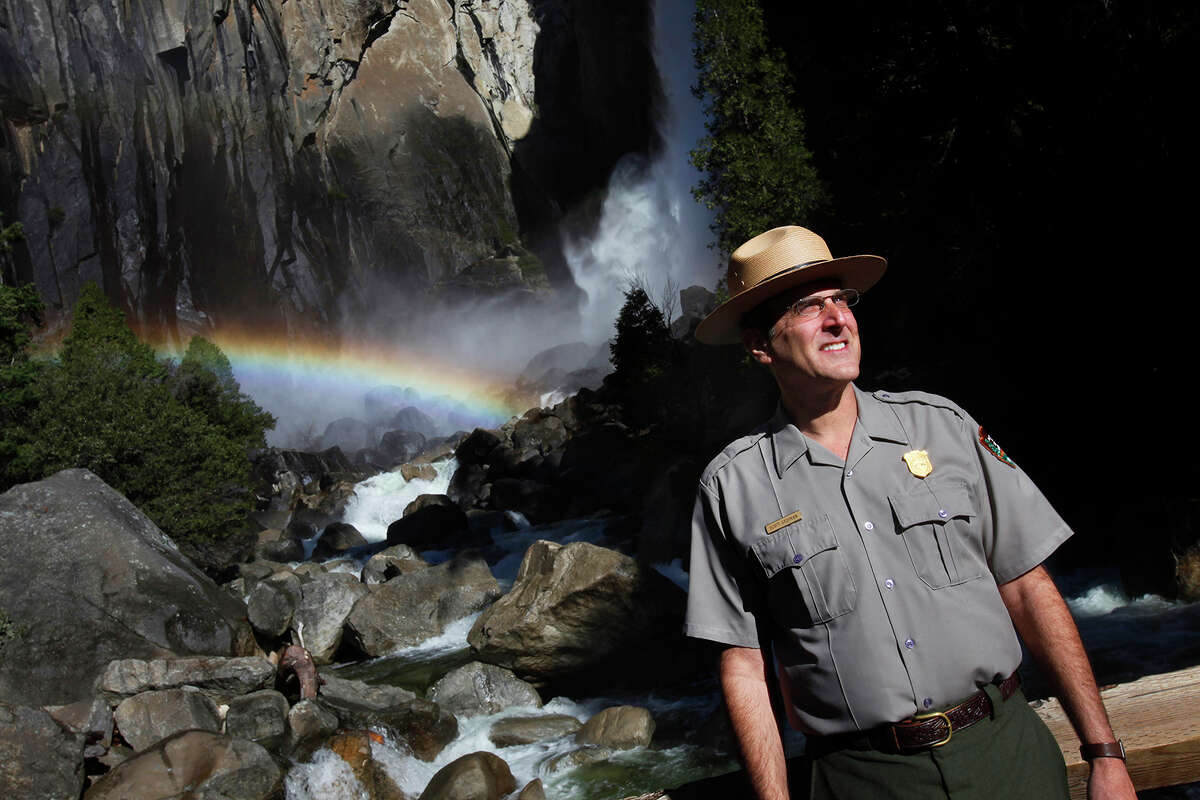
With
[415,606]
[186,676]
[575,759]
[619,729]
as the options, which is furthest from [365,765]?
[415,606]

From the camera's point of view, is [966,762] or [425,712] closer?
[966,762]

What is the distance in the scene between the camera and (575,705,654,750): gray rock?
827 centimetres

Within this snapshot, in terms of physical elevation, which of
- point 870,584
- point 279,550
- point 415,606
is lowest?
point 870,584

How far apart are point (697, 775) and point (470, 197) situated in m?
49.0

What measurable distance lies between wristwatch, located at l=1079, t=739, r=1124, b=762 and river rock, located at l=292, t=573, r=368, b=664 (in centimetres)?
1223

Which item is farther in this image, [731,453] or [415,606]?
[415,606]

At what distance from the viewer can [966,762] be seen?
180cm

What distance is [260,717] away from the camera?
30.1ft

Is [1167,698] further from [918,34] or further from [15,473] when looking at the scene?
[15,473]

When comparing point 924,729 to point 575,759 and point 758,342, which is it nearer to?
point 758,342

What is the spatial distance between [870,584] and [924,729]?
12.5 inches

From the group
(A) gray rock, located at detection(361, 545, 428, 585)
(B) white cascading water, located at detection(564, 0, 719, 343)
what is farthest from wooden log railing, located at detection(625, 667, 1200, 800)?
(B) white cascading water, located at detection(564, 0, 719, 343)

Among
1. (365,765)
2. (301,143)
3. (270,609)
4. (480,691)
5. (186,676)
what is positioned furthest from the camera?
(301,143)

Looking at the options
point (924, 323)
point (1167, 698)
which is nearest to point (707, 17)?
point (924, 323)
